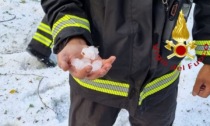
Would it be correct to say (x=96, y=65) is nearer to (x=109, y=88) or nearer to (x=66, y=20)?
(x=66, y=20)

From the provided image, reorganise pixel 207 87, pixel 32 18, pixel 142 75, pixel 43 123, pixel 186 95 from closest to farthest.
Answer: pixel 142 75, pixel 207 87, pixel 43 123, pixel 186 95, pixel 32 18

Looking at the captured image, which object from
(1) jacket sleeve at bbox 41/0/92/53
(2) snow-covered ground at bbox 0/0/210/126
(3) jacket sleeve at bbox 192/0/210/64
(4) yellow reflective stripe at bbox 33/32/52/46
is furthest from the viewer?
(4) yellow reflective stripe at bbox 33/32/52/46

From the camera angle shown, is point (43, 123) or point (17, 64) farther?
point (17, 64)

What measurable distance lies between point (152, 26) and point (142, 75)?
0.56 ft

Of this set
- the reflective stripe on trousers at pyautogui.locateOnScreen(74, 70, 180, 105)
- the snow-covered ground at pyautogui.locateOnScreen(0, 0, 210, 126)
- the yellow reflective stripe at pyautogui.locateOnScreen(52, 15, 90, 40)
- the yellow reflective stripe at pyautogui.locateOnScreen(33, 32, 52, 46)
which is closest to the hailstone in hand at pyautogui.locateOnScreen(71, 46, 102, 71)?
the yellow reflective stripe at pyautogui.locateOnScreen(52, 15, 90, 40)

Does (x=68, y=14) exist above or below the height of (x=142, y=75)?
above

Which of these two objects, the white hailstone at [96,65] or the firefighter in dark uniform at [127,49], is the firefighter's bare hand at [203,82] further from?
the white hailstone at [96,65]

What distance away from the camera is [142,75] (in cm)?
106

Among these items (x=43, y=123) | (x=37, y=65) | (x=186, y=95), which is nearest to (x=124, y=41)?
(x=43, y=123)

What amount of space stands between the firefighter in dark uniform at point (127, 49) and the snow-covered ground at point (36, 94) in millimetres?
647

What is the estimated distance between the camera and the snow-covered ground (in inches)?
71.9

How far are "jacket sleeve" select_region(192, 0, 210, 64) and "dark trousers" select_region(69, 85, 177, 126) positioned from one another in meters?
0.18

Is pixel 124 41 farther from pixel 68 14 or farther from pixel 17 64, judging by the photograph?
pixel 17 64

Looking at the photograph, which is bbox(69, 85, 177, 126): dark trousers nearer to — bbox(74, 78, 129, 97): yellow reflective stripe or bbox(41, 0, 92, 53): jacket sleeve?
bbox(74, 78, 129, 97): yellow reflective stripe
